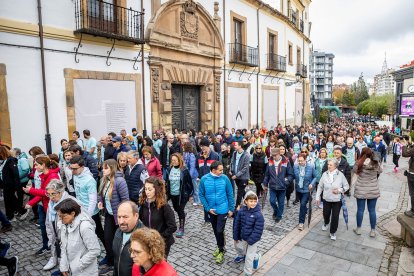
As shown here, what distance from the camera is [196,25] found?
14.1 metres

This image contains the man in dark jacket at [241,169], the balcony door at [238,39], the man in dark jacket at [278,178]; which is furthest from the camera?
the balcony door at [238,39]

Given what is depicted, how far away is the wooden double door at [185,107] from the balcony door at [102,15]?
3883mm

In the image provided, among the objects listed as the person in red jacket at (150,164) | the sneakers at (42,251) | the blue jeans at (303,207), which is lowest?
the sneakers at (42,251)

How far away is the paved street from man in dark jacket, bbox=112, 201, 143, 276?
1919 millimetres

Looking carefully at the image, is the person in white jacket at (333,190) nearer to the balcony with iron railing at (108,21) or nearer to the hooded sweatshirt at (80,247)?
the hooded sweatshirt at (80,247)

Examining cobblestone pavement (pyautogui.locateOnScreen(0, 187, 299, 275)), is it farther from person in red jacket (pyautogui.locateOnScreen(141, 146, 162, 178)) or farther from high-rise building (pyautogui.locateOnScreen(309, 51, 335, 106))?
high-rise building (pyautogui.locateOnScreen(309, 51, 335, 106))

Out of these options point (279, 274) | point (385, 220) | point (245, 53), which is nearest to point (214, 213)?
point (279, 274)

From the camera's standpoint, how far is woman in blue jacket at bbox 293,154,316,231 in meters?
6.53

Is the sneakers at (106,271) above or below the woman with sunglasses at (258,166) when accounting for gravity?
below

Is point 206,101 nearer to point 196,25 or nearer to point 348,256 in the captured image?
point 196,25

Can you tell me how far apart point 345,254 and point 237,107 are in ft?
42.2

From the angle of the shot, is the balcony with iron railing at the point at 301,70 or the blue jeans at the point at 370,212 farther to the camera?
the balcony with iron railing at the point at 301,70

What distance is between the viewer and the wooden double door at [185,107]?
543 inches

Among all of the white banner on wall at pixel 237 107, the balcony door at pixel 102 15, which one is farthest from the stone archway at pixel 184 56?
the balcony door at pixel 102 15
